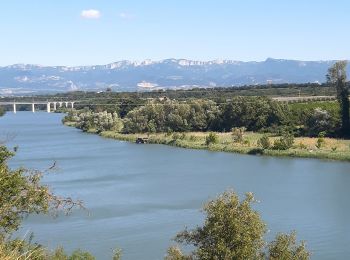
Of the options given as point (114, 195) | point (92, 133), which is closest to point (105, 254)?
point (114, 195)

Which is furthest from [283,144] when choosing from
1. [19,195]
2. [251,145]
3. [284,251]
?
[19,195]

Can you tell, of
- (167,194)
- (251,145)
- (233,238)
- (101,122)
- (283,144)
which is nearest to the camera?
(233,238)

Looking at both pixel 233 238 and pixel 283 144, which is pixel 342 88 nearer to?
pixel 283 144

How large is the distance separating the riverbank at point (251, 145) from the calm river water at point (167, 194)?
0.67 meters

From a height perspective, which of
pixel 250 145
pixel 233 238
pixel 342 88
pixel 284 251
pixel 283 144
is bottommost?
pixel 250 145

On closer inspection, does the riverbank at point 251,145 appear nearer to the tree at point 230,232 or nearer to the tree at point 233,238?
the tree at point 233,238

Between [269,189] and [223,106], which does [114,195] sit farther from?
[223,106]

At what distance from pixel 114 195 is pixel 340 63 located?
1365cm

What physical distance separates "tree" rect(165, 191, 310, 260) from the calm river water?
83.9 inches

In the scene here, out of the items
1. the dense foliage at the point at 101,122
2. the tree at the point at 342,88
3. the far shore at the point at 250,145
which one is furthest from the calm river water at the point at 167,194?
the dense foliage at the point at 101,122

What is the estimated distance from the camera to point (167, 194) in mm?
13438

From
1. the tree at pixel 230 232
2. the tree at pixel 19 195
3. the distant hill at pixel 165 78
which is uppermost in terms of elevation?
the tree at pixel 19 195

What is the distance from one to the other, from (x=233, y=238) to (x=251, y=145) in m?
16.6

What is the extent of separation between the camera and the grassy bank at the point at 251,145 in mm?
18708
